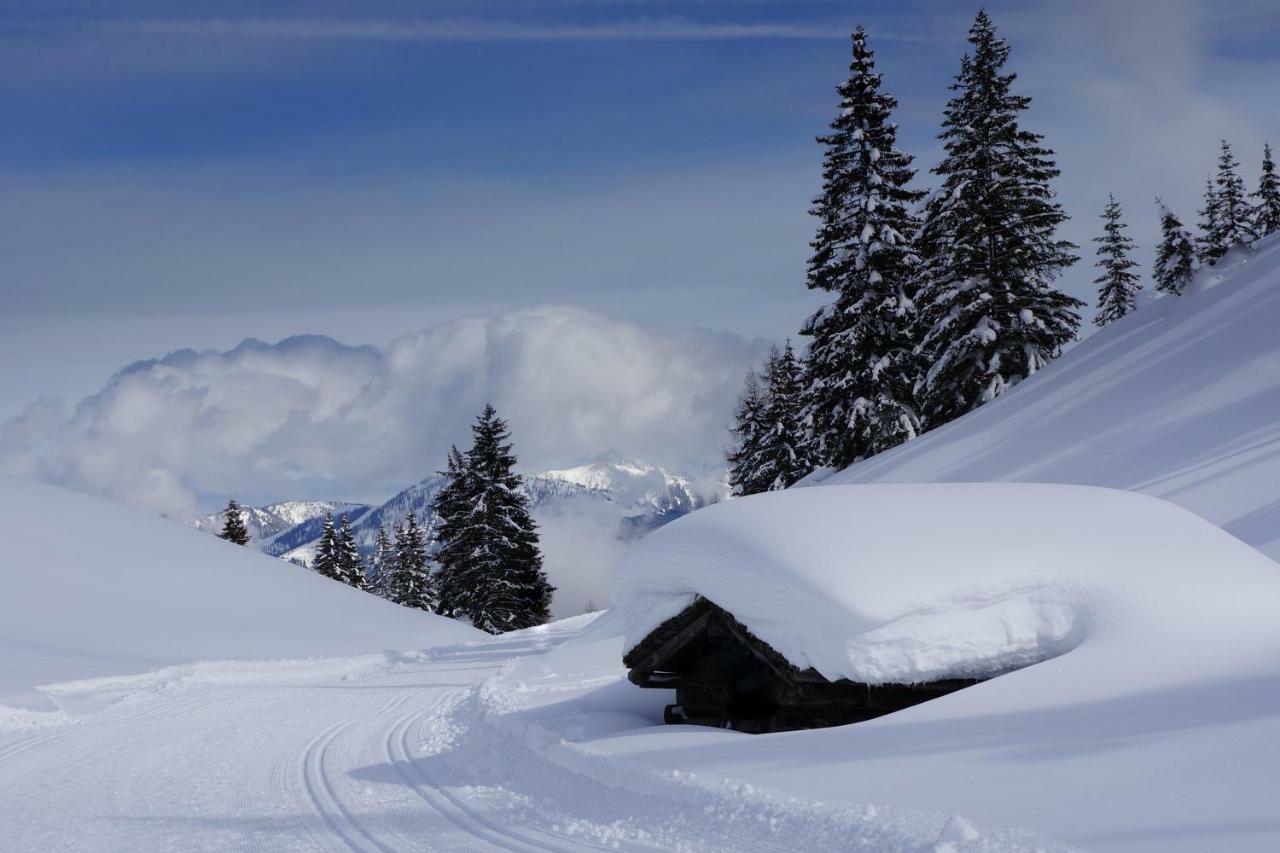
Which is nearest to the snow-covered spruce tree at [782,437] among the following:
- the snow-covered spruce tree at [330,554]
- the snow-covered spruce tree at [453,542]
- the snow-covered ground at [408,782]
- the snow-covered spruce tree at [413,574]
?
the snow-covered spruce tree at [453,542]

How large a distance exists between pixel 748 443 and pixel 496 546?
10.9m

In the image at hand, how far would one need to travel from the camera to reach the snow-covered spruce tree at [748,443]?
38500 millimetres

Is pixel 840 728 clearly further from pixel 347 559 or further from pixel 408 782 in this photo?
pixel 347 559

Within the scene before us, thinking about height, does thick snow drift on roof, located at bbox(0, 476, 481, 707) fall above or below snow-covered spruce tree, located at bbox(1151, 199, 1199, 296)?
below

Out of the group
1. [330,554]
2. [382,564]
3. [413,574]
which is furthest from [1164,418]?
[382,564]

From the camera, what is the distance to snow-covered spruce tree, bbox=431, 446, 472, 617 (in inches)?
1505

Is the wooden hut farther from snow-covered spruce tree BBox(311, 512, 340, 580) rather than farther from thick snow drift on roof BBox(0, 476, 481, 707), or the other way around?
snow-covered spruce tree BBox(311, 512, 340, 580)

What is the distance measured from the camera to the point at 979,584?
299 inches

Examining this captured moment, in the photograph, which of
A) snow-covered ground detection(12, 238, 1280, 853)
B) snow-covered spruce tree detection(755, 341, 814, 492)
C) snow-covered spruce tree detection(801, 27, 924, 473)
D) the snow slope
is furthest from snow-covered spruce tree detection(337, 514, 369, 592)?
snow-covered ground detection(12, 238, 1280, 853)

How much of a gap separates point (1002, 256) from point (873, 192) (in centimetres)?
404

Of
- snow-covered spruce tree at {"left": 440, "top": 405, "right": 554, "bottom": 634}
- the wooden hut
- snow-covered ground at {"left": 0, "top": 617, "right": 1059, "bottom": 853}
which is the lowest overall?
snow-covered ground at {"left": 0, "top": 617, "right": 1059, "bottom": 853}

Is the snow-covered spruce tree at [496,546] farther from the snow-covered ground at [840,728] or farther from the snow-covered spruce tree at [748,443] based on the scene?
the snow-covered ground at [840,728]

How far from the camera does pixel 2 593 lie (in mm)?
19094

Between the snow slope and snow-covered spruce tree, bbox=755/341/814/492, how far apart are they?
12630 mm
